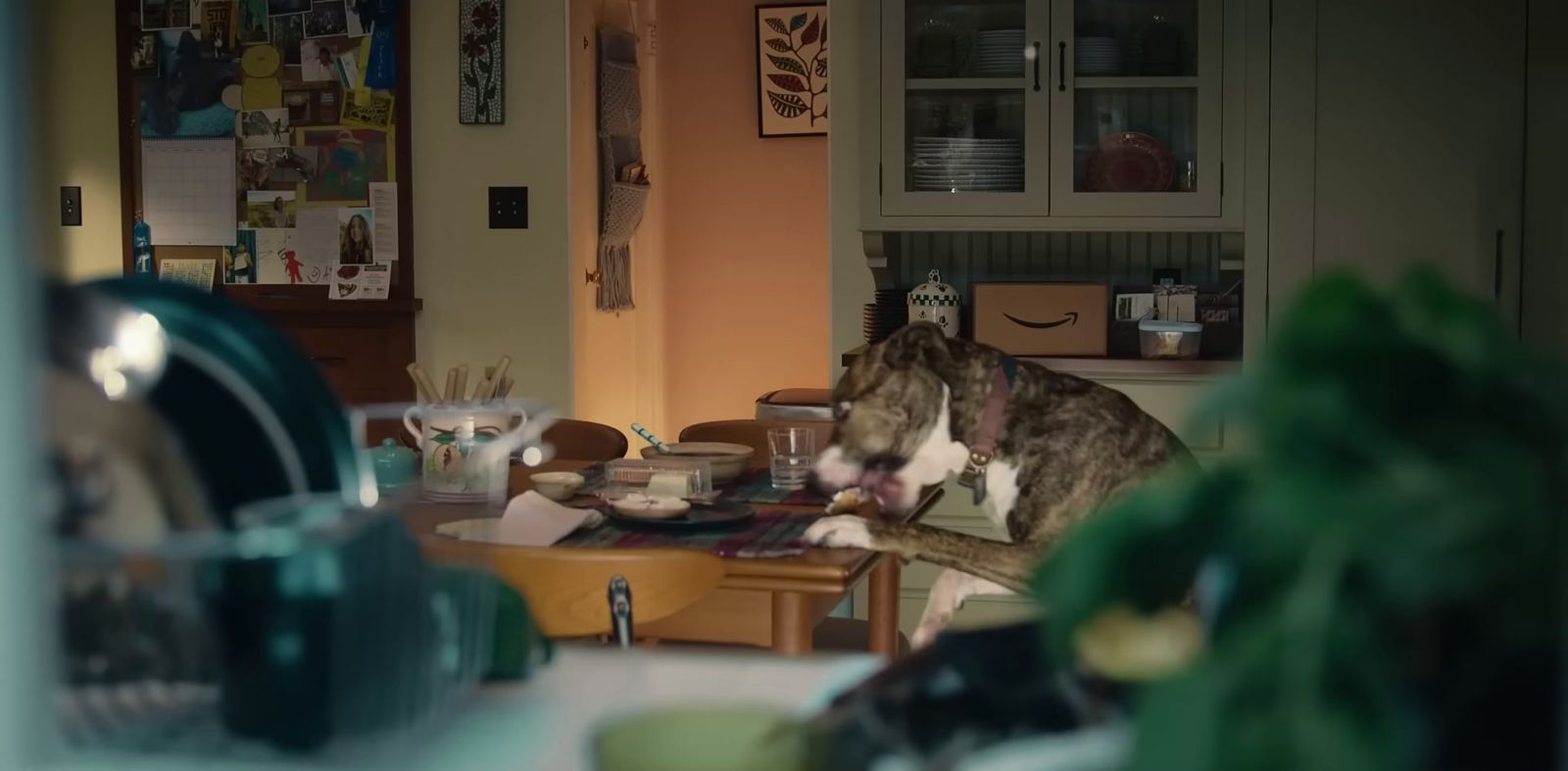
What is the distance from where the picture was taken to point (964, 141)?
3785 mm

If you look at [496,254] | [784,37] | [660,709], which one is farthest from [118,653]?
[784,37]

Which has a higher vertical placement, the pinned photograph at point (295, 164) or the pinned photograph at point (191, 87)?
the pinned photograph at point (191, 87)

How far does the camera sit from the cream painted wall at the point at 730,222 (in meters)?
5.94

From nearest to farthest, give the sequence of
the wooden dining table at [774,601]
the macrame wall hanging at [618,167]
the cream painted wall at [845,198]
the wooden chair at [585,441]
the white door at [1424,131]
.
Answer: the wooden dining table at [774,601]
the wooden chair at [585,441]
the white door at [1424,131]
the cream painted wall at [845,198]
the macrame wall hanging at [618,167]

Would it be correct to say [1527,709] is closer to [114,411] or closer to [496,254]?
[114,411]

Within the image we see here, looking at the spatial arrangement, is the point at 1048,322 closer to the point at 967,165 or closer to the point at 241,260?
the point at 967,165

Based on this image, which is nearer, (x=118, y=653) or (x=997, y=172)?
(x=118, y=653)

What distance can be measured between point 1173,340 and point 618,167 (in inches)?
88.1

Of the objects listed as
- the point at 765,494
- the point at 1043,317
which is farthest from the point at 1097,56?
the point at 765,494

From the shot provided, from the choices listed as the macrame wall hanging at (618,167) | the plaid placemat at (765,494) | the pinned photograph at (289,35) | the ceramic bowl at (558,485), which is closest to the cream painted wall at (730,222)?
the macrame wall hanging at (618,167)

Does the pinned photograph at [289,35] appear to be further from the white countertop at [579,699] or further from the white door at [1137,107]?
the white countertop at [579,699]

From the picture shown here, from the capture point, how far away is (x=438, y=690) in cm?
58

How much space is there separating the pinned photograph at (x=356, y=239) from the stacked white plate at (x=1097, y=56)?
83.2 inches

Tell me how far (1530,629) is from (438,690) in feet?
1.22
